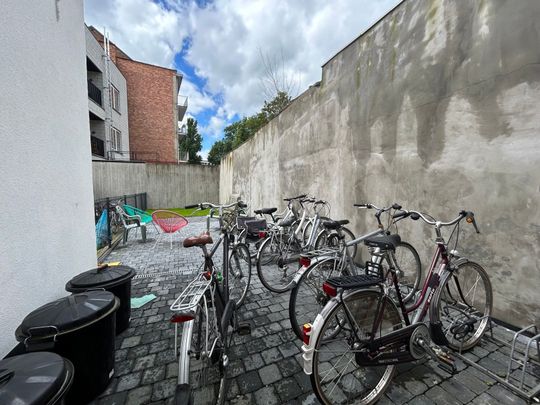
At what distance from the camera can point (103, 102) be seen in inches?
506

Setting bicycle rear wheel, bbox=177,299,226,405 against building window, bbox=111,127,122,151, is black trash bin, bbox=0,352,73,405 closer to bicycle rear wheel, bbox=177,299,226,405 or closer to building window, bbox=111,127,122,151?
bicycle rear wheel, bbox=177,299,226,405

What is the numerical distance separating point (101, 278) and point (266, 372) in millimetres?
1534

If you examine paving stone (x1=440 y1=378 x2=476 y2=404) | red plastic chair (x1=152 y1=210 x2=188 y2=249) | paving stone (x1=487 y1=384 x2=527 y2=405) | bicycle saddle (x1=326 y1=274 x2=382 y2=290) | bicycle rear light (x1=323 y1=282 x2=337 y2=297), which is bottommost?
paving stone (x1=440 y1=378 x2=476 y2=404)

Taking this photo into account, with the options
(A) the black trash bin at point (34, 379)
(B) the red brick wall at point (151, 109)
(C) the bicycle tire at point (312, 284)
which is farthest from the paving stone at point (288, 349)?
(B) the red brick wall at point (151, 109)

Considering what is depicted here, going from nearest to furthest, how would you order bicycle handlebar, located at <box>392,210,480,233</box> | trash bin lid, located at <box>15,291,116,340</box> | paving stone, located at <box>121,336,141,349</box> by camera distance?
trash bin lid, located at <box>15,291,116,340</box>, bicycle handlebar, located at <box>392,210,480,233</box>, paving stone, located at <box>121,336,141,349</box>

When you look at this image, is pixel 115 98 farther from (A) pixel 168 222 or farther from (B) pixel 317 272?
(B) pixel 317 272

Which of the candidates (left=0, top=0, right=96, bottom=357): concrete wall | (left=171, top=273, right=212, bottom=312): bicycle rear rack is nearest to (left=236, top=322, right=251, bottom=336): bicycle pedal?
(left=171, top=273, right=212, bottom=312): bicycle rear rack

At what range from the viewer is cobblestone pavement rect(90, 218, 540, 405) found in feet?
5.21

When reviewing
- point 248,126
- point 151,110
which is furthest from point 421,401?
point 248,126

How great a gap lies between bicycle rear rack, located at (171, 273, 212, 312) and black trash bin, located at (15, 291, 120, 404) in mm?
468

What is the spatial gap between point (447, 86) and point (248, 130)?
21597 millimetres

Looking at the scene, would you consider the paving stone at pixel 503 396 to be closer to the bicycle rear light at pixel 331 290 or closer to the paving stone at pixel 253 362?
the bicycle rear light at pixel 331 290

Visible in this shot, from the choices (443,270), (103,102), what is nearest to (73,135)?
(443,270)

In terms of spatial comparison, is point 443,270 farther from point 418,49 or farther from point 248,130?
point 248,130
